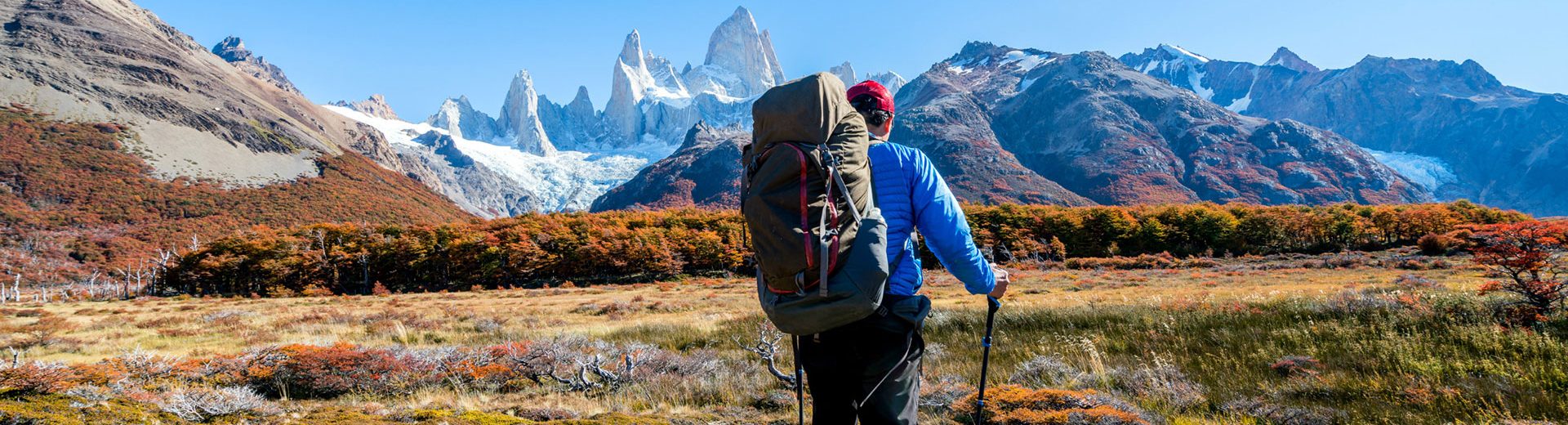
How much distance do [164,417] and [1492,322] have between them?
11992mm

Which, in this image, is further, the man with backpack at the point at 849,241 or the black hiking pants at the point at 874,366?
the black hiking pants at the point at 874,366

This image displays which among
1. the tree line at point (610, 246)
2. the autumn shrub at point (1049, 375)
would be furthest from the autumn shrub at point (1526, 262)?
the tree line at point (610, 246)

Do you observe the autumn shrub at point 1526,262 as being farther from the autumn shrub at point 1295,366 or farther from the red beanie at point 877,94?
the red beanie at point 877,94

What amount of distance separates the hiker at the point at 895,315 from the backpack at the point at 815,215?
8.4 inches

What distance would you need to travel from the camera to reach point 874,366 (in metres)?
2.55

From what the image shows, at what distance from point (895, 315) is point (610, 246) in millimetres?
60953

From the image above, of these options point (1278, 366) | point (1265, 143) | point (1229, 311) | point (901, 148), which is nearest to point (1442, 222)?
point (1229, 311)

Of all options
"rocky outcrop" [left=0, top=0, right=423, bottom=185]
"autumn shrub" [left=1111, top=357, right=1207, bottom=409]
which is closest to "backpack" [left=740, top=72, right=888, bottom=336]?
"autumn shrub" [left=1111, top=357, right=1207, bottom=409]

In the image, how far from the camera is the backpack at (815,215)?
7.54ft

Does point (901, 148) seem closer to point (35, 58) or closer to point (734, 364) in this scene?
point (734, 364)

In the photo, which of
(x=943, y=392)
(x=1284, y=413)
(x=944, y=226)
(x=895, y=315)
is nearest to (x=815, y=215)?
(x=895, y=315)

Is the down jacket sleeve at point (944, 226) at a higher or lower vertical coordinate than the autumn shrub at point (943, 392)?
higher

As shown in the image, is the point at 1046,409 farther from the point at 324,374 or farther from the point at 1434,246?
the point at 1434,246

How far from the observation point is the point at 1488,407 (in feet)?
13.4
